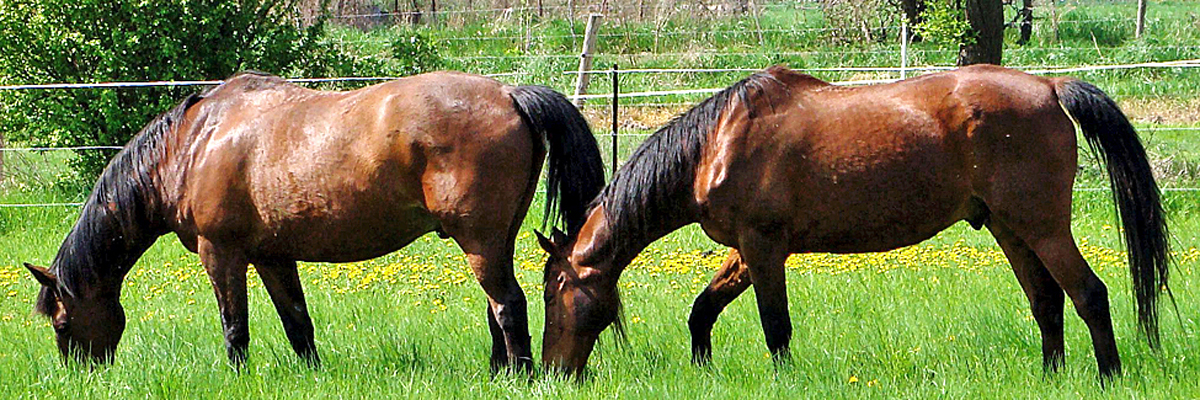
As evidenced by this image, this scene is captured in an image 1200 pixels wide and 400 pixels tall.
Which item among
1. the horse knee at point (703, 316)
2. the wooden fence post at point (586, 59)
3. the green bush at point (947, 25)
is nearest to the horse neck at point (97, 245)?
the horse knee at point (703, 316)

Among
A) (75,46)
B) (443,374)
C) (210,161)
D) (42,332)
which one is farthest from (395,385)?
(75,46)

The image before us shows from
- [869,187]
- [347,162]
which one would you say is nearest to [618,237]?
[869,187]

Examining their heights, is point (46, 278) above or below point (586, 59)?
below

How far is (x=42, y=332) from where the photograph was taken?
22.5 ft

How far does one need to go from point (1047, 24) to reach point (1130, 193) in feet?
49.9

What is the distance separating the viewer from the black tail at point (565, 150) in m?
5.39

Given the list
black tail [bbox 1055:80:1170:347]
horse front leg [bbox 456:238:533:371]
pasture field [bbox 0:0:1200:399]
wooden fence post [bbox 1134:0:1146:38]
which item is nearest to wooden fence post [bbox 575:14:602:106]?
pasture field [bbox 0:0:1200:399]

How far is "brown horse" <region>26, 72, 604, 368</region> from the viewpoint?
5301mm

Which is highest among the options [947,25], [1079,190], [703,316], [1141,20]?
[947,25]

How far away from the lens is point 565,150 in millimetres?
5488

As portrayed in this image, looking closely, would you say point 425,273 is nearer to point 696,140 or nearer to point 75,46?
point 696,140

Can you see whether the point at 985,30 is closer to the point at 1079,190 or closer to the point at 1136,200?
the point at 1079,190

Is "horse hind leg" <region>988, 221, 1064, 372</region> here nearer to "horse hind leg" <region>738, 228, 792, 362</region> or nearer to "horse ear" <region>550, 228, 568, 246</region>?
"horse hind leg" <region>738, 228, 792, 362</region>

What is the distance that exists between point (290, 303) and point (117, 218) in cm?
85
